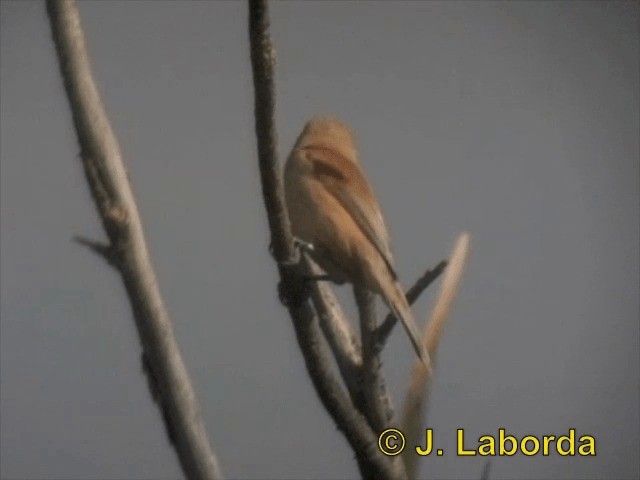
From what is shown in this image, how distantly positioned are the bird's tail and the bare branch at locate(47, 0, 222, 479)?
379mm

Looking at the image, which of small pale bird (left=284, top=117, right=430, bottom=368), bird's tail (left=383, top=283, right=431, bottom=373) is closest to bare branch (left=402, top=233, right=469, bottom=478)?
bird's tail (left=383, top=283, right=431, bottom=373)

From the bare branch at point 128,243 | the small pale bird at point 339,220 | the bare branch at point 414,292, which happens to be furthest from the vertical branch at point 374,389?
the bare branch at point 128,243

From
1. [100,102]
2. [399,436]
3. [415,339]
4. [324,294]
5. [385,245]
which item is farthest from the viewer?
[385,245]

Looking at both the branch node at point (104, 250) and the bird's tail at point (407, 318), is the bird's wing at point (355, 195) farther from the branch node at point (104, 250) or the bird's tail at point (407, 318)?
the branch node at point (104, 250)

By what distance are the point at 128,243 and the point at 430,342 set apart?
1.46ft

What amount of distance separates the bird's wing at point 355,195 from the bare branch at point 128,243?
1.92ft

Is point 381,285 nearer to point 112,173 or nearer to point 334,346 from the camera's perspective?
point 334,346

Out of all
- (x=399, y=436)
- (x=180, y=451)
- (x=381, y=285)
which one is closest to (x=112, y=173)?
(x=180, y=451)

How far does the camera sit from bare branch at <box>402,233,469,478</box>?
1.02 meters

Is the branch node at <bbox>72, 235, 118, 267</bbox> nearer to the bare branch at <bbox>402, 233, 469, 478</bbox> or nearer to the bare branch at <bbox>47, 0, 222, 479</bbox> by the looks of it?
the bare branch at <bbox>47, 0, 222, 479</bbox>

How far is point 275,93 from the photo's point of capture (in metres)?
0.80

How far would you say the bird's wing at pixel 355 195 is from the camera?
4.43ft

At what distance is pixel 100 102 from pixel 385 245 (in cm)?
69

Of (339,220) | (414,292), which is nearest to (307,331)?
(414,292)
